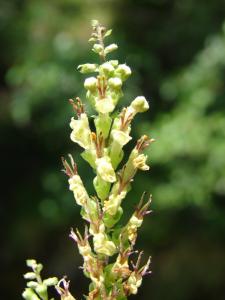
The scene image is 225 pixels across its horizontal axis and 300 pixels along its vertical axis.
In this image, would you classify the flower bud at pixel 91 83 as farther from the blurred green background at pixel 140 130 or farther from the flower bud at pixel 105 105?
the blurred green background at pixel 140 130

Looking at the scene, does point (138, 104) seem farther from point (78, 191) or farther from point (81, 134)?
point (78, 191)

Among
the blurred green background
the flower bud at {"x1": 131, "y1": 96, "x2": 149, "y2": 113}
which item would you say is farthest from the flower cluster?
the blurred green background

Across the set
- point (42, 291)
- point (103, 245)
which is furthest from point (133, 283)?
point (42, 291)

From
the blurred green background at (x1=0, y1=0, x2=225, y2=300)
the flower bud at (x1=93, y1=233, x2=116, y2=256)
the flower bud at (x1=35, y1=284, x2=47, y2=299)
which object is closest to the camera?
the flower bud at (x1=93, y1=233, x2=116, y2=256)

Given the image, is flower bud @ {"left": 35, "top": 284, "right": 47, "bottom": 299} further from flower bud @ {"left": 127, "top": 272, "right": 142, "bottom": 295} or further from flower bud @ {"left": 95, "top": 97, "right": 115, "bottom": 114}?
flower bud @ {"left": 95, "top": 97, "right": 115, "bottom": 114}

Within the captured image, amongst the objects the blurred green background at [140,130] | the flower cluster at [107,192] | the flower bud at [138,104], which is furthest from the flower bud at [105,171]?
the blurred green background at [140,130]

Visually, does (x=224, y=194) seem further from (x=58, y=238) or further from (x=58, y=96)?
(x=58, y=238)
